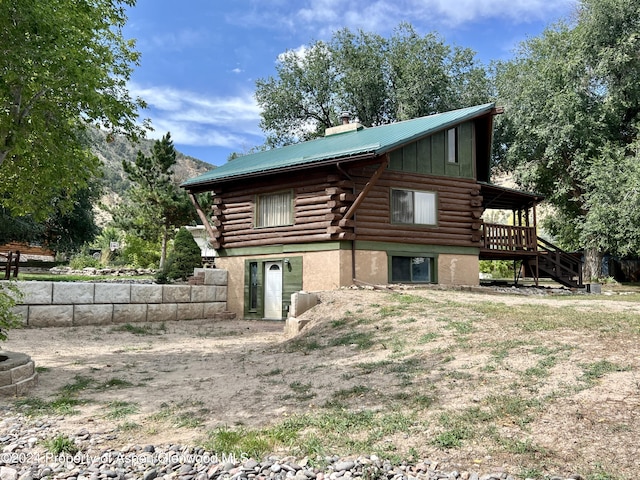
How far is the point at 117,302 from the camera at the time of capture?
14828 millimetres

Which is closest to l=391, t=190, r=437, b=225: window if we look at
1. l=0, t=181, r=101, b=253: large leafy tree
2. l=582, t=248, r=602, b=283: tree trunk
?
l=582, t=248, r=602, b=283: tree trunk

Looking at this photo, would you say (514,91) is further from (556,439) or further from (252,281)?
(556,439)

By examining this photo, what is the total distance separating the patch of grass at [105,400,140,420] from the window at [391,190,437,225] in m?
12.4

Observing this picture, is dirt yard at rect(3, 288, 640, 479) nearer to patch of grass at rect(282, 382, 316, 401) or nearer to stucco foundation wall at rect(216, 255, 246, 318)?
patch of grass at rect(282, 382, 316, 401)

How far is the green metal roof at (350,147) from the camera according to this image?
1559cm

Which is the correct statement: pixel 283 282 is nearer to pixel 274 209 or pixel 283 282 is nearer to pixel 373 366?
pixel 274 209

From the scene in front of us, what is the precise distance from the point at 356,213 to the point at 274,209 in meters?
3.33

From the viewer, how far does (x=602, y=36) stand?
26828 millimetres

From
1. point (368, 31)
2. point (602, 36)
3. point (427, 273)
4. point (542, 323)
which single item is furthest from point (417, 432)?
point (368, 31)

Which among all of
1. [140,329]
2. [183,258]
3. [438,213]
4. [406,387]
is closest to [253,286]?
[183,258]

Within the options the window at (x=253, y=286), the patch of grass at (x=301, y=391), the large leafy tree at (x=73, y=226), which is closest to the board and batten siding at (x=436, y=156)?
the window at (x=253, y=286)

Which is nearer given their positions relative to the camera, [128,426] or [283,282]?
[128,426]

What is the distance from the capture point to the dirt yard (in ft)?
14.1

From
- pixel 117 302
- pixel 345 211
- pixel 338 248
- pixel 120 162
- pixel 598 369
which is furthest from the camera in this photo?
pixel 120 162
